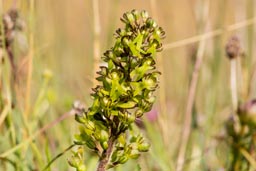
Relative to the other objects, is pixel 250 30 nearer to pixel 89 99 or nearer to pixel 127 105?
pixel 89 99

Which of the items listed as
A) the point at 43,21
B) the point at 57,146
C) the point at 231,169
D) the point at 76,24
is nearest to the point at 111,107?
the point at 231,169

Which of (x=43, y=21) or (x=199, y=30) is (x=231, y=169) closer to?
(x=199, y=30)

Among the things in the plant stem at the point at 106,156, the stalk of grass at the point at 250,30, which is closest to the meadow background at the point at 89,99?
the stalk of grass at the point at 250,30

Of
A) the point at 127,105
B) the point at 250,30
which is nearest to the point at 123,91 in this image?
the point at 127,105

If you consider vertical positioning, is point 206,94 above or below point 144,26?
below

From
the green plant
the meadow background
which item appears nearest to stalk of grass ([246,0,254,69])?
the meadow background

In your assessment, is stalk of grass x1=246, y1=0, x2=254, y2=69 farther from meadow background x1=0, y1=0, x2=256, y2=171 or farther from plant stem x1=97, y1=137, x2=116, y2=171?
plant stem x1=97, y1=137, x2=116, y2=171

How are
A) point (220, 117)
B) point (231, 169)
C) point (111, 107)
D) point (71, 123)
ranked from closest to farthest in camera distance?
point (111, 107) → point (231, 169) → point (71, 123) → point (220, 117)

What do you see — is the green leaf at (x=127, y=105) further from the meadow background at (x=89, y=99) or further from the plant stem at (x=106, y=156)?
the meadow background at (x=89, y=99)
